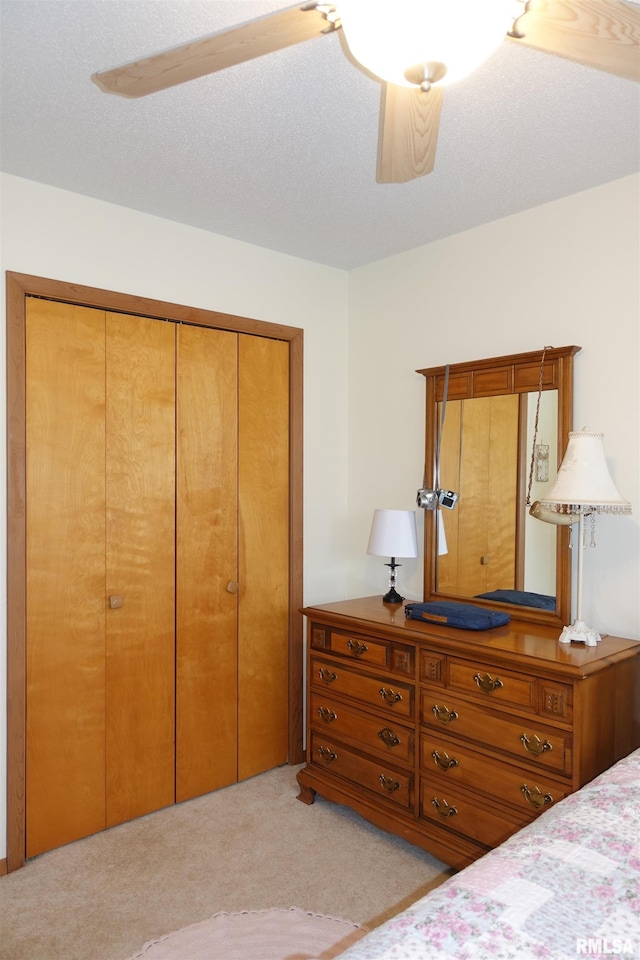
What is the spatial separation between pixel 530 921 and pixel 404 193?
2.43m

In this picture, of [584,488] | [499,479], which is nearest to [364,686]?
[499,479]

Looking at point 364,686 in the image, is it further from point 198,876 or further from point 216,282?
point 216,282

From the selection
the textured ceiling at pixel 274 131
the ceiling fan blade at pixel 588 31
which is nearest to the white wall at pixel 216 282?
the textured ceiling at pixel 274 131

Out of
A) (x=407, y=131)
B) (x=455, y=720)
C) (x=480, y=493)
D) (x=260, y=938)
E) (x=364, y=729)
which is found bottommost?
(x=260, y=938)

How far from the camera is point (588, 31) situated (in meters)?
1.17

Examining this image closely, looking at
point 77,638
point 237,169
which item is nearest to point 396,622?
point 77,638

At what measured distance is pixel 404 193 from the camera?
2.64 meters

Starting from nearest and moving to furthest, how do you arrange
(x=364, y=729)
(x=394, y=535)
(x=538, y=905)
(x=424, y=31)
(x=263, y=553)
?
1. (x=424, y=31)
2. (x=538, y=905)
3. (x=364, y=729)
4. (x=394, y=535)
5. (x=263, y=553)

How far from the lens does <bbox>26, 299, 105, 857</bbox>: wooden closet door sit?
2.59 meters

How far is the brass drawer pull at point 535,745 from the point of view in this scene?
2.20 meters

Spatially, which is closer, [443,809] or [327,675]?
[443,809]

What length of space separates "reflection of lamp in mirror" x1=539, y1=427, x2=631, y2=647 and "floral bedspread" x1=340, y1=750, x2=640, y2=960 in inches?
39.2

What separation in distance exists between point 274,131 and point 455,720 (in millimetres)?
2170

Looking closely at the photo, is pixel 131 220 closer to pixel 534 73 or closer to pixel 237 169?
pixel 237 169
